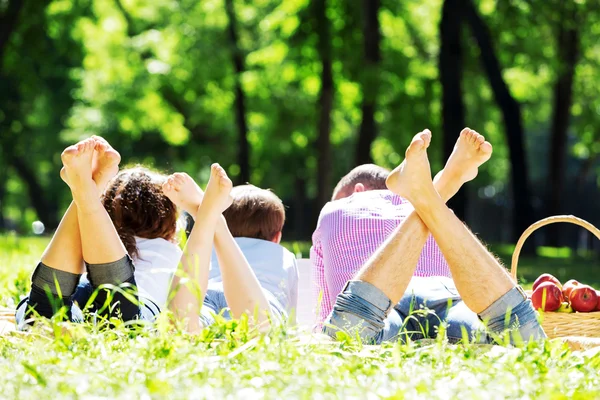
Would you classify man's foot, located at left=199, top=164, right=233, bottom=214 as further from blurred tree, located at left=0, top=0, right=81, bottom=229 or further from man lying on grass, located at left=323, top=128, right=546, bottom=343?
blurred tree, located at left=0, top=0, right=81, bottom=229

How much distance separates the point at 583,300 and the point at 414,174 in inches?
58.5

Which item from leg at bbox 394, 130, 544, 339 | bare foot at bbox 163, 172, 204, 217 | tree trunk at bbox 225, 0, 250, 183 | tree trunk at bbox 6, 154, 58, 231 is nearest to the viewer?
leg at bbox 394, 130, 544, 339

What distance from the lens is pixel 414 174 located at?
322cm

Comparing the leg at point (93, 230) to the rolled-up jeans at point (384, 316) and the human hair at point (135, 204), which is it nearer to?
the human hair at point (135, 204)

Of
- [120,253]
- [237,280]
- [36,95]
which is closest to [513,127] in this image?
[237,280]

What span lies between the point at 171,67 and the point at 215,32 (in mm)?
1442

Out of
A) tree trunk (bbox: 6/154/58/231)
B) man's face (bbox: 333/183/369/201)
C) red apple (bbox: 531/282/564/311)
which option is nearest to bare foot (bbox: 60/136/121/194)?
man's face (bbox: 333/183/369/201)

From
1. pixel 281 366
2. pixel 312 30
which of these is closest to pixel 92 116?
pixel 312 30

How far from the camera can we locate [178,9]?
62.4ft

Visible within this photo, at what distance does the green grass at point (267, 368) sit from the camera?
6.97 ft

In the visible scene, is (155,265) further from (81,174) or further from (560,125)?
(560,125)

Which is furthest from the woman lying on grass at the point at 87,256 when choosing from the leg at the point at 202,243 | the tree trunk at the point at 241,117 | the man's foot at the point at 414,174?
the tree trunk at the point at 241,117

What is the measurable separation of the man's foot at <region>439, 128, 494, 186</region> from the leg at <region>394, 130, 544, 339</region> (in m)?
0.39

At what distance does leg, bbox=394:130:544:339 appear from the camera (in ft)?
10.0
